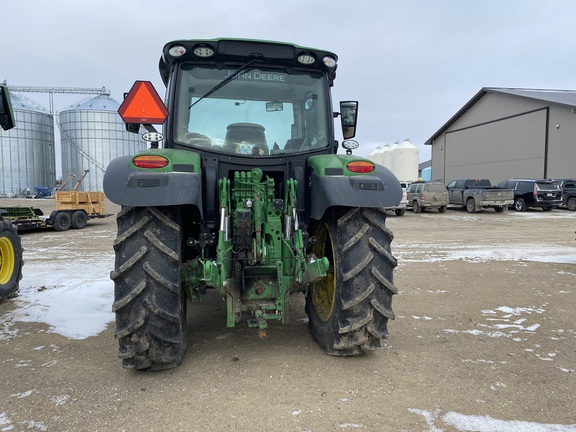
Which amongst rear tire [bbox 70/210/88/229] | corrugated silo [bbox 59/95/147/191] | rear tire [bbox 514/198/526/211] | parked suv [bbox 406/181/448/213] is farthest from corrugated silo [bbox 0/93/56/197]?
rear tire [bbox 514/198/526/211]

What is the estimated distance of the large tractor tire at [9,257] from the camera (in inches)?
230

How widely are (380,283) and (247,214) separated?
1.22 m

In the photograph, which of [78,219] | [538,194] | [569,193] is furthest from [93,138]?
[569,193]

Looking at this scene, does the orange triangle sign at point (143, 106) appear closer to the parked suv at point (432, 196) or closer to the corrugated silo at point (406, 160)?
the parked suv at point (432, 196)

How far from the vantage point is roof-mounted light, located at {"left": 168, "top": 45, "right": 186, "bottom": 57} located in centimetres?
370

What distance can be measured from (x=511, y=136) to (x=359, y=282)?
3172 centimetres

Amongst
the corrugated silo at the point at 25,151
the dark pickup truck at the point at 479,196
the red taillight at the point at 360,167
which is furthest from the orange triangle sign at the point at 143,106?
the corrugated silo at the point at 25,151

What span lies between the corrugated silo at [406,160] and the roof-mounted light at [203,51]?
27.8 metres

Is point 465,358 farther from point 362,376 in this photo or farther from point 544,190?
point 544,190

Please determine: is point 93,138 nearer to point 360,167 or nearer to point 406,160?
point 406,160

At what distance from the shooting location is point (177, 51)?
3711mm

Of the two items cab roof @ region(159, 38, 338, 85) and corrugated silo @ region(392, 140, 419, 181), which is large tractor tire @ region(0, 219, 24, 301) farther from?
corrugated silo @ region(392, 140, 419, 181)

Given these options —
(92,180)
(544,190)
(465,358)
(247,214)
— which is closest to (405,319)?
(465,358)

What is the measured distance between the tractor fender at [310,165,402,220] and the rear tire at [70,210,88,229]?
1466 centimetres
